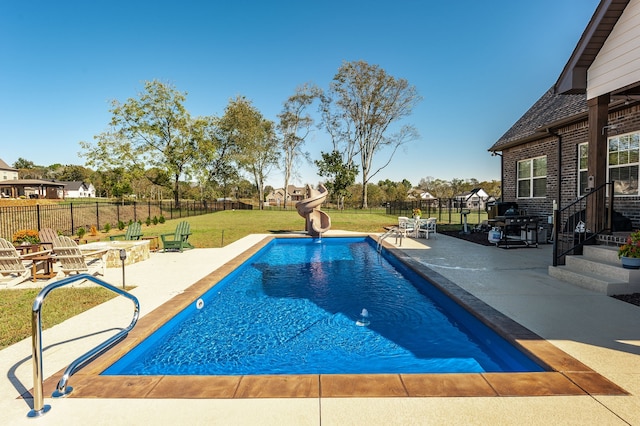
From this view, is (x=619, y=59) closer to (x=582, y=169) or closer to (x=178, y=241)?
(x=582, y=169)

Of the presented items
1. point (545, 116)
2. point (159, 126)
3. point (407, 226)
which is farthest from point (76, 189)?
point (545, 116)

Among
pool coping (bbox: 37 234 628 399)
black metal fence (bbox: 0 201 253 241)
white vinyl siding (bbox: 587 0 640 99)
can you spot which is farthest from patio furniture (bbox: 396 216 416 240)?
black metal fence (bbox: 0 201 253 241)

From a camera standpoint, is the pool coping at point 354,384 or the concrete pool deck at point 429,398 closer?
the concrete pool deck at point 429,398

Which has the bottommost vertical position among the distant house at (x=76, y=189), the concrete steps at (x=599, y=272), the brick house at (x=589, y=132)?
the concrete steps at (x=599, y=272)

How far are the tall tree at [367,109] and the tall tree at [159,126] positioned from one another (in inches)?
731

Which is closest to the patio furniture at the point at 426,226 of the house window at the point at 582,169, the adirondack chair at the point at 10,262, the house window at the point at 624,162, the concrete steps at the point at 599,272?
the house window at the point at 582,169

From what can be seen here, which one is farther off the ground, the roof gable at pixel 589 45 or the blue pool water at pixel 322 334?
the roof gable at pixel 589 45

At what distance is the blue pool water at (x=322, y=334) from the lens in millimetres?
3986

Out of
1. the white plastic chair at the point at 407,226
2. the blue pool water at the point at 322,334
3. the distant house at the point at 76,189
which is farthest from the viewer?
the distant house at the point at 76,189

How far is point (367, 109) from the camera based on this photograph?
43.2 metres

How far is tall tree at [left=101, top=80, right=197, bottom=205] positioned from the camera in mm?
37641

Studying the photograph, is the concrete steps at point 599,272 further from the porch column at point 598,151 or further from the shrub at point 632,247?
the porch column at point 598,151

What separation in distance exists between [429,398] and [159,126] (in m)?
42.3

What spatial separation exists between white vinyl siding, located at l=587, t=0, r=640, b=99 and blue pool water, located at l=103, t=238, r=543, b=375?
5141 millimetres
